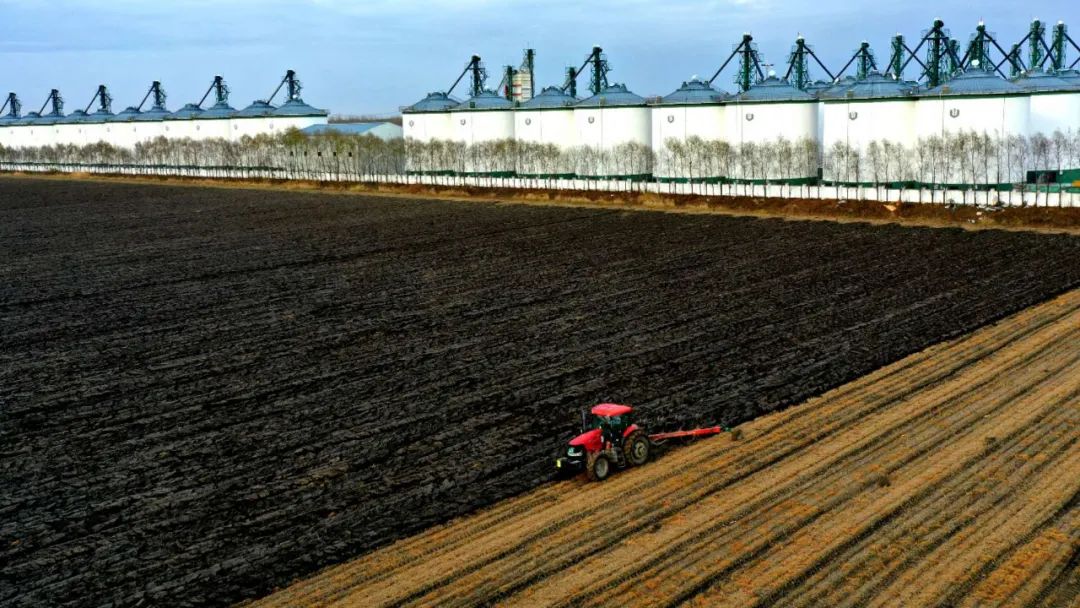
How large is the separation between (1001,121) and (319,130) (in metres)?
70.5

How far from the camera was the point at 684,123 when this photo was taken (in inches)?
2874

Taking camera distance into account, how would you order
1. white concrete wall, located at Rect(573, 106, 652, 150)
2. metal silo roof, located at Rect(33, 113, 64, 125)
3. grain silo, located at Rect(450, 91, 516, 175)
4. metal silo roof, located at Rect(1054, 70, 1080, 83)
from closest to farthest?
metal silo roof, located at Rect(1054, 70, 1080, 83), white concrete wall, located at Rect(573, 106, 652, 150), grain silo, located at Rect(450, 91, 516, 175), metal silo roof, located at Rect(33, 113, 64, 125)

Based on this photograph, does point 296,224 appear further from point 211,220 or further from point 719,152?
point 719,152

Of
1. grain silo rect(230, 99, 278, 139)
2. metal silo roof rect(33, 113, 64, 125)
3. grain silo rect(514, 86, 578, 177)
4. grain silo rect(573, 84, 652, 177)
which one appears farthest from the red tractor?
metal silo roof rect(33, 113, 64, 125)

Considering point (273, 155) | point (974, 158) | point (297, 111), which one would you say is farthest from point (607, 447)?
point (297, 111)

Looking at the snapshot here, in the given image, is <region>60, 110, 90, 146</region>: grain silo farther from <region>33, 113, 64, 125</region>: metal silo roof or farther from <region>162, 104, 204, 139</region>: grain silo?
<region>162, 104, 204, 139</region>: grain silo

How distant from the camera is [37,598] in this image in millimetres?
12891

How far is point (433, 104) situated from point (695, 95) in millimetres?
29892

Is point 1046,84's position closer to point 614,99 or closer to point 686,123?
point 686,123

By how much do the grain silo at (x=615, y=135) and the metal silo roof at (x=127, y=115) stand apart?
270 ft

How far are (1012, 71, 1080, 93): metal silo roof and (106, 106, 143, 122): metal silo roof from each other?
370 feet

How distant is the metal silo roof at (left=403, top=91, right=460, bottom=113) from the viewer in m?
93.8

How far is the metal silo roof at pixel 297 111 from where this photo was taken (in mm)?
117062

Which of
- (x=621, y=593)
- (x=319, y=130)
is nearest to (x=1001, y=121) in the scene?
(x=621, y=593)
